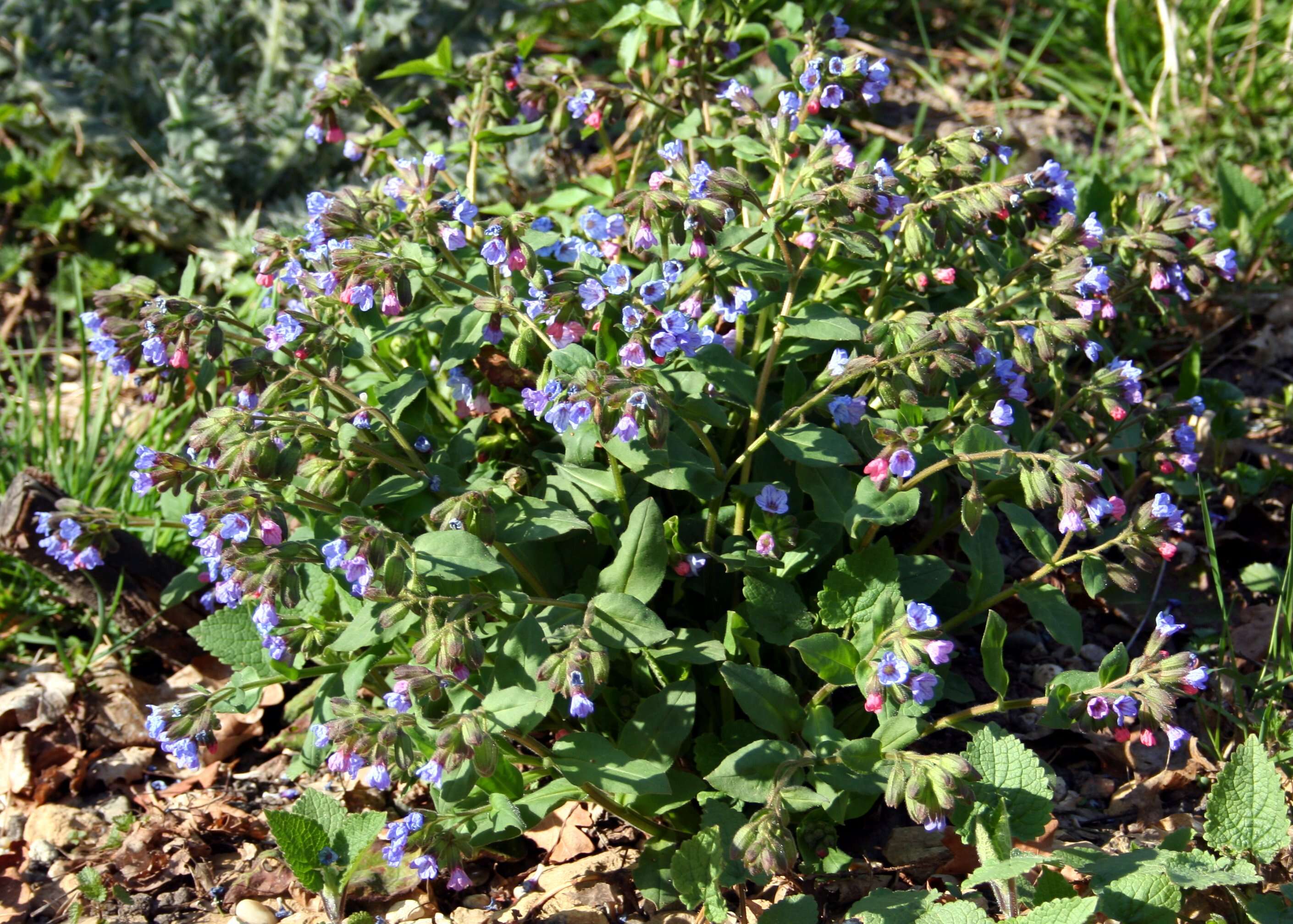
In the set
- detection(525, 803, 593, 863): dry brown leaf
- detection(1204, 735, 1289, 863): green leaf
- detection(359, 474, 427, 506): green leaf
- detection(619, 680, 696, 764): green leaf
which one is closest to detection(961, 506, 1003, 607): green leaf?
detection(1204, 735, 1289, 863): green leaf

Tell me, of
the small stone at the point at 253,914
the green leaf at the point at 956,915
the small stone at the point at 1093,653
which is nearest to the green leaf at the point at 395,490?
the small stone at the point at 253,914

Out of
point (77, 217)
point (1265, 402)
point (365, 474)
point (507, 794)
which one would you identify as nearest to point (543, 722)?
point (507, 794)

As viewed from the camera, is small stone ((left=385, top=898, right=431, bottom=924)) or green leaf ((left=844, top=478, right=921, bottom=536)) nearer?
green leaf ((left=844, top=478, right=921, bottom=536))

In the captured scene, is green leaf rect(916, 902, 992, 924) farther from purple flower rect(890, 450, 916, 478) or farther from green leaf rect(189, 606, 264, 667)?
green leaf rect(189, 606, 264, 667)

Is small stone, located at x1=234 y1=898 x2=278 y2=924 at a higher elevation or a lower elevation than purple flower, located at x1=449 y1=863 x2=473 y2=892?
lower

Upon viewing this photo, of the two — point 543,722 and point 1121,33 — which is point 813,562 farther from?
point 1121,33

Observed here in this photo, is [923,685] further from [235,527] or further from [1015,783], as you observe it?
[235,527]

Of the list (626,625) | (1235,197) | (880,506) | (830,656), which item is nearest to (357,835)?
(626,625)

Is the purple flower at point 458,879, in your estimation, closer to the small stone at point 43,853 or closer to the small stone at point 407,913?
the small stone at point 407,913
